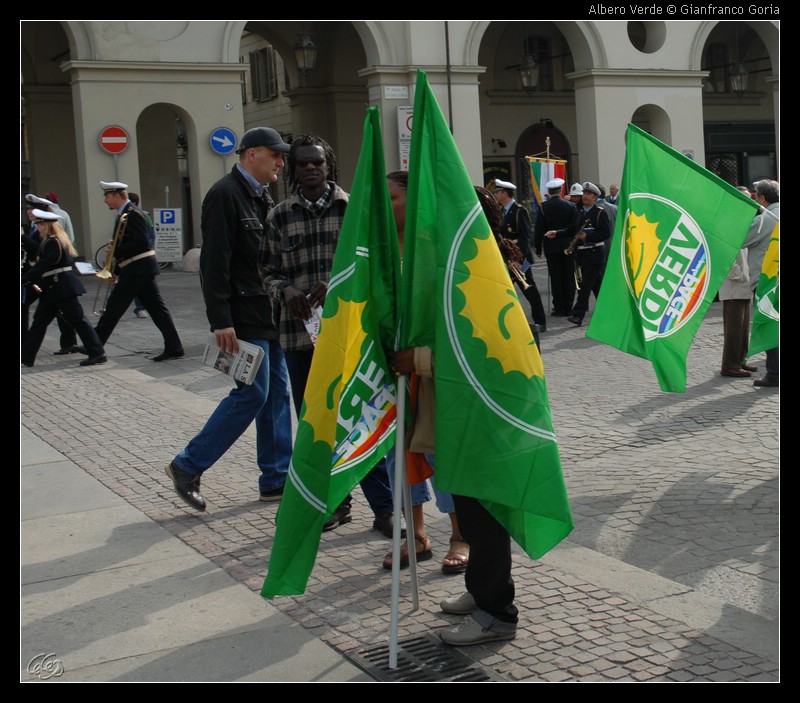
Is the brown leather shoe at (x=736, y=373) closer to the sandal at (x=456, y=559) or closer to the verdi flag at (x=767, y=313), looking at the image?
the verdi flag at (x=767, y=313)

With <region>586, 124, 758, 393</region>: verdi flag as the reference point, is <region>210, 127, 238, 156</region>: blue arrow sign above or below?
above

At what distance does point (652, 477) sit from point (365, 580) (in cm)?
238

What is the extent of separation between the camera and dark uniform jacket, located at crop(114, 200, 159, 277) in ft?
39.7

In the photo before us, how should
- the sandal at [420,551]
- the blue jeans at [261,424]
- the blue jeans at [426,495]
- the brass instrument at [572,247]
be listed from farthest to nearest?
the brass instrument at [572,247] < the blue jeans at [261,424] < the sandal at [420,551] < the blue jeans at [426,495]

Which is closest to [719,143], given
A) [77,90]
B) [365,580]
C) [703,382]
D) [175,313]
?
[77,90]

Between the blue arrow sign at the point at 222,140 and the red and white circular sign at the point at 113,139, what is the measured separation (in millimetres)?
1877

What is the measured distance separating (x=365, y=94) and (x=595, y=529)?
92.2ft

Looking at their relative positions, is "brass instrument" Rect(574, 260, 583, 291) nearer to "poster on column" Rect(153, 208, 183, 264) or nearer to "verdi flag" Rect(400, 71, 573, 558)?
"poster on column" Rect(153, 208, 183, 264)


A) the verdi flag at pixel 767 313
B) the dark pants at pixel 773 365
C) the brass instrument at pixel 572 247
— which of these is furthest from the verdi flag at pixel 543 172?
the verdi flag at pixel 767 313

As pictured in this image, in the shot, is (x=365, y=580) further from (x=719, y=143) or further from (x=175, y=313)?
(x=719, y=143)

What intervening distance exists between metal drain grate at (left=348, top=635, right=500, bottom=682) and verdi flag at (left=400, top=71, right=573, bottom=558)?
57 cm

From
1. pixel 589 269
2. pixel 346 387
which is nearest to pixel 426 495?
pixel 346 387

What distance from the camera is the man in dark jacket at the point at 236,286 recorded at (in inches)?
224

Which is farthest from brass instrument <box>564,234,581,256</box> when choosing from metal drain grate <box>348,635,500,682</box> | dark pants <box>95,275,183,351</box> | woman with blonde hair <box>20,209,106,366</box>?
metal drain grate <box>348,635,500,682</box>
